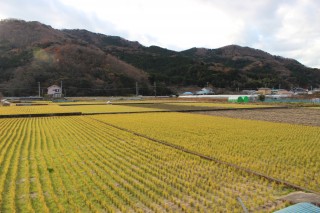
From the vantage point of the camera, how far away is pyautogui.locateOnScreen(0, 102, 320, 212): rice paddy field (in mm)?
4637

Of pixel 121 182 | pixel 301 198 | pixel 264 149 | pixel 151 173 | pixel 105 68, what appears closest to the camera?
pixel 301 198

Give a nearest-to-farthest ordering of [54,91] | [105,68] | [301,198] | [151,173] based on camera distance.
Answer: [301,198] < [151,173] < [54,91] < [105,68]

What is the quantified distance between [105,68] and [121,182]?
71.3 metres

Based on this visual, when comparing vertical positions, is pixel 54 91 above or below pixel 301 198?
above

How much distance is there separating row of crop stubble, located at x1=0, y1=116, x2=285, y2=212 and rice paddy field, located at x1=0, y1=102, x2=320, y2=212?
0.05 feet

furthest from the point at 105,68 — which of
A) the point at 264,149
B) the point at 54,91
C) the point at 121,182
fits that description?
the point at 121,182

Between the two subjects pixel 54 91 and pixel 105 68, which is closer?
pixel 54 91

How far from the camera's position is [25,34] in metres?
91.6

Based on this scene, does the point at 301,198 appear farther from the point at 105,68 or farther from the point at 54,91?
the point at 105,68

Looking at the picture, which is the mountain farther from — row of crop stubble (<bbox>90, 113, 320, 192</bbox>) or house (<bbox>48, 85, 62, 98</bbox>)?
row of crop stubble (<bbox>90, 113, 320, 192</bbox>)

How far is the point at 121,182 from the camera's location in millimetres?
5629

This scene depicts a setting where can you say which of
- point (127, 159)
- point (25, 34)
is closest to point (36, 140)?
point (127, 159)

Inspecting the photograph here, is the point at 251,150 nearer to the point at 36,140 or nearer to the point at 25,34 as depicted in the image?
the point at 36,140

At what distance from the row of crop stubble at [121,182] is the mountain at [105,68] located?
182ft
